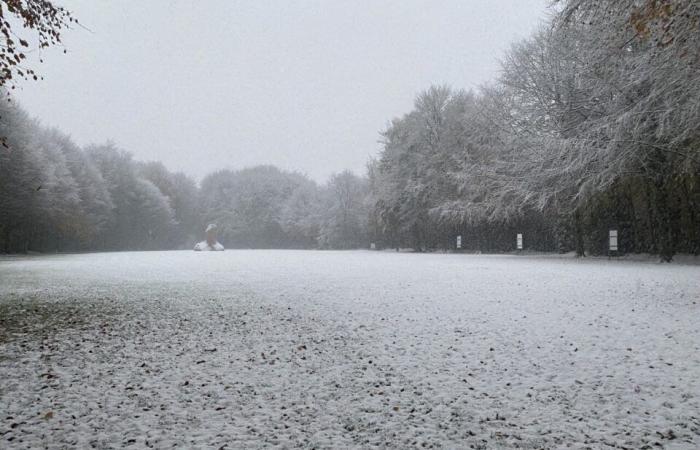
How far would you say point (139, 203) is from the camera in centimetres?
5541

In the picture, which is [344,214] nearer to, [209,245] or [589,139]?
[209,245]

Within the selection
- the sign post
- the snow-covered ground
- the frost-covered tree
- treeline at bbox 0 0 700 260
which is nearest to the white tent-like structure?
treeline at bbox 0 0 700 260

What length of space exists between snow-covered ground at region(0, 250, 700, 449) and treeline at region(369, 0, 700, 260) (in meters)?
3.55

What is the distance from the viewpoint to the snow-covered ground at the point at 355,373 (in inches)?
107

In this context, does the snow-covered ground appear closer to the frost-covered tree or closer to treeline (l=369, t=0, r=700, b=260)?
treeline (l=369, t=0, r=700, b=260)

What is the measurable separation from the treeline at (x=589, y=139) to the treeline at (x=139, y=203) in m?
11.2

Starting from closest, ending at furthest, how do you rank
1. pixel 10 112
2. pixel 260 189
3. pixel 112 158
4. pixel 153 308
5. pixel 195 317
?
pixel 195 317 → pixel 153 308 → pixel 10 112 → pixel 112 158 → pixel 260 189

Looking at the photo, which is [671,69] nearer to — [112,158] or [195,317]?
[195,317]

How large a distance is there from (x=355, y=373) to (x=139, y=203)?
2232 inches

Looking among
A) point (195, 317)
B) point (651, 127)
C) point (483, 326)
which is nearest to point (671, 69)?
point (651, 127)

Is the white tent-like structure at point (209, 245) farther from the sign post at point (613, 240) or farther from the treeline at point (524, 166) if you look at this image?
the sign post at point (613, 240)

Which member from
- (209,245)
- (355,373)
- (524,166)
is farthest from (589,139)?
(209,245)

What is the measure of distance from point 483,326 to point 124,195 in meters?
54.6

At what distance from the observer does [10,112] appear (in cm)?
2845
